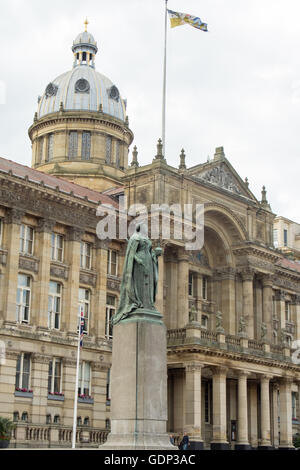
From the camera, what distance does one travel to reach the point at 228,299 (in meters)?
56.2

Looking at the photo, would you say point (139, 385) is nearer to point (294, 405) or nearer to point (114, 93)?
point (294, 405)

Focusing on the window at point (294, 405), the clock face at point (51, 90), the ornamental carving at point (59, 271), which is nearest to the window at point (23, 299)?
the ornamental carving at point (59, 271)

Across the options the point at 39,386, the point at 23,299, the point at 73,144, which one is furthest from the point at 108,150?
the point at 39,386

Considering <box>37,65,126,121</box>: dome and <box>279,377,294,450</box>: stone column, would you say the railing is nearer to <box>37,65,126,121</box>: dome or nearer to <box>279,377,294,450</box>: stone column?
<box>279,377,294,450</box>: stone column

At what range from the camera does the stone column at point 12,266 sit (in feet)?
136

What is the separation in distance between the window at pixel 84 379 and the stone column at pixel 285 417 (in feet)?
50.7

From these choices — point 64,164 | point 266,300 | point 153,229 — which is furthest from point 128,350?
point 64,164

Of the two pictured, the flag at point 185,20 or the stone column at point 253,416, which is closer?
the flag at point 185,20

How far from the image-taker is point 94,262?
4816 cm

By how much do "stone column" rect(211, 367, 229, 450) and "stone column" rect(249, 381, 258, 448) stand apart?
22.1 feet

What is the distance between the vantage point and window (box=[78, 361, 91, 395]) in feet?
148

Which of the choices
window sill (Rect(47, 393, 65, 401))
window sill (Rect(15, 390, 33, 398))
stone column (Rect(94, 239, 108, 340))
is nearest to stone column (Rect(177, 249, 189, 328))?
stone column (Rect(94, 239, 108, 340))

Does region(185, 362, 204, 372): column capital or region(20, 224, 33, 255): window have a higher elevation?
region(20, 224, 33, 255): window

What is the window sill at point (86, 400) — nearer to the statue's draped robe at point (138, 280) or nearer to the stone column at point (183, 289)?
the stone column at point (183, 289)
